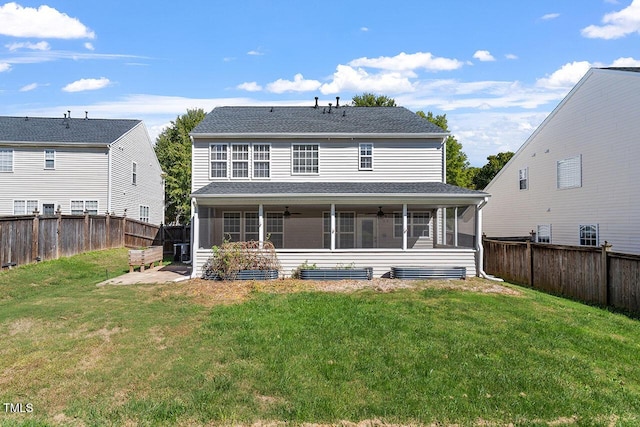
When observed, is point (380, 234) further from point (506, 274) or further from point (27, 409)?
point (27, 409)

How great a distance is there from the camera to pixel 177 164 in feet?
127

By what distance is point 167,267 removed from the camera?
1700 cm

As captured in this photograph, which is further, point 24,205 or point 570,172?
point 24,205

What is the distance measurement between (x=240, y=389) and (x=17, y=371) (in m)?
3.72

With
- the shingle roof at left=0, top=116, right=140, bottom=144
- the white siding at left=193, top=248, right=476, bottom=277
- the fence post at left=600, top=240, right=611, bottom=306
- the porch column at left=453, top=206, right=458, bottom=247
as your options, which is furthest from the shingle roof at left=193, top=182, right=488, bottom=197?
the shingle roof at left=0, top=116, right=140, bottom=144

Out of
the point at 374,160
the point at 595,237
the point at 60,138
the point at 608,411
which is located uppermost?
the point at 60,138

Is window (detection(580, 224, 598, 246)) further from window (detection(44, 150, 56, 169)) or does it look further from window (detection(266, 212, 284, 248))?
window (detection(44, 150, 56, 169))

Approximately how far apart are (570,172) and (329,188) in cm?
1091

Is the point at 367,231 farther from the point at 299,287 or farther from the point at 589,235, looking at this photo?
the point at 589,235

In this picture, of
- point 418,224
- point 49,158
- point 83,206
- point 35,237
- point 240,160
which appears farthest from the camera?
point 83,206

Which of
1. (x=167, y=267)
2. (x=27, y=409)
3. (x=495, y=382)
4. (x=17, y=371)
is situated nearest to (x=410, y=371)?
(x=495, y=382)

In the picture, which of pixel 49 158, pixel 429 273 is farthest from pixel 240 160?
pixel 49 158

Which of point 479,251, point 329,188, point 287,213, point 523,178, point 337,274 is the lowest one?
point 337,274

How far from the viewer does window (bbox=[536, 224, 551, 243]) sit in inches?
733
